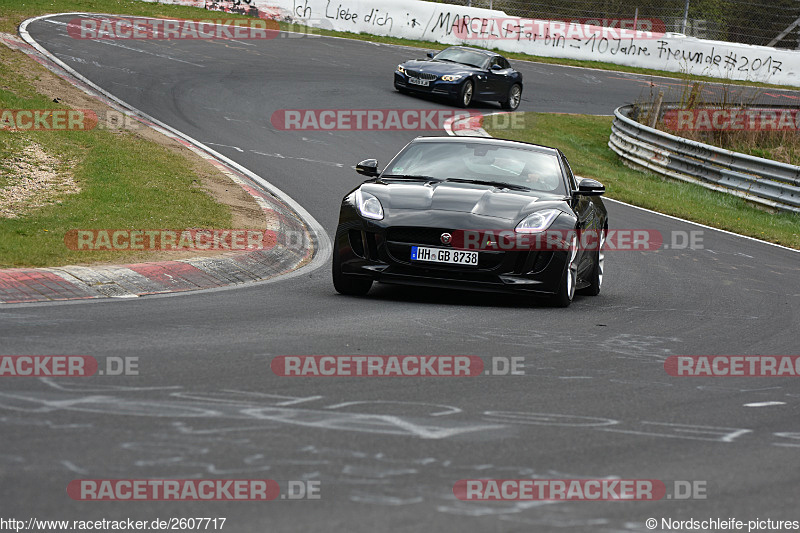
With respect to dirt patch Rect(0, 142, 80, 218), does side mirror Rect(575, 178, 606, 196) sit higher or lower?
higher

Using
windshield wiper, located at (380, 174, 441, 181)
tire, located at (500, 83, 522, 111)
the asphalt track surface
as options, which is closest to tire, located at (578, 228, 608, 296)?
the asphalt track surface

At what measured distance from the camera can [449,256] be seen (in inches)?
337

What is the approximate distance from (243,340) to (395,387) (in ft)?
4.53

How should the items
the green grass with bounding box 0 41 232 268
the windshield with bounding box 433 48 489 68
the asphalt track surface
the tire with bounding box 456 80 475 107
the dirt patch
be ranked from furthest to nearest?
the windshield with bounding box 433 48 489 68
the tire with bounding box 456 80 475 107
the dirt patch
the green grass with bounding box 0 41 232 268
the asphalt track surface

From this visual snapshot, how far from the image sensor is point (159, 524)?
3.76 meters

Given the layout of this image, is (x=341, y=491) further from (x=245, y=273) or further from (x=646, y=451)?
(x=245, y=273)

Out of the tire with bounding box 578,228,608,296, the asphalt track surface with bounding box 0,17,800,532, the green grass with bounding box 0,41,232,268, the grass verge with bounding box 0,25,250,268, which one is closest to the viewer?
the asphalt track surface with bounding box 0,17,800,532

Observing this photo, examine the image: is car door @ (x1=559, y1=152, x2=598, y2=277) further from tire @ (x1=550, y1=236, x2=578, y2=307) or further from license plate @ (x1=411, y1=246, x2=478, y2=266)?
license plate @ (x1=411, y1=246, x2=478, y2=266)

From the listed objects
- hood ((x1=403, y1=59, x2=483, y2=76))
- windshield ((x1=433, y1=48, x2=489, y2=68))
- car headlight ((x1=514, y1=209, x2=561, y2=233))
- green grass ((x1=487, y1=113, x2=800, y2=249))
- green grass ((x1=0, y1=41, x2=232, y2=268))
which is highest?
windshield ((x1=433, y1=48, x2=489, y2=68))

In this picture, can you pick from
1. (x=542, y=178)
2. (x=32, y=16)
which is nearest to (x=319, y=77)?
(x=32, y=16)

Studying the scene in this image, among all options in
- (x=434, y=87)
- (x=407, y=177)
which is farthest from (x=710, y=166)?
(x=407, y=177)

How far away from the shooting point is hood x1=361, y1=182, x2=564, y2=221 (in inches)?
345

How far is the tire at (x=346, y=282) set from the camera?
8977mm

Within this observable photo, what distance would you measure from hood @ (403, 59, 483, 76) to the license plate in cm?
1777
